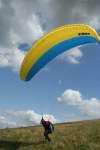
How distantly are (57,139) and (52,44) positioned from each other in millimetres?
8270

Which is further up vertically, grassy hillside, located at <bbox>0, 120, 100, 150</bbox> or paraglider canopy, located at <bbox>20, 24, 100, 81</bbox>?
paraglider canopy, located at <bbox>20, 24, 100, 81</bbox>

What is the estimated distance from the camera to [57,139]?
3347cm

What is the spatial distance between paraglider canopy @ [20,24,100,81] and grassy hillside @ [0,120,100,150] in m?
5.38

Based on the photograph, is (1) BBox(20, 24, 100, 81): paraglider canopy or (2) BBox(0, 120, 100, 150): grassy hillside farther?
(2) BBox(0, 120, 100, 150): grassy hillside

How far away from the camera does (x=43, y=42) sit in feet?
95.5

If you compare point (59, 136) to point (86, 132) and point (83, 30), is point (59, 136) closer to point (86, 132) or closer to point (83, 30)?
point (86, 132)

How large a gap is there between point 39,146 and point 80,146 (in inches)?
121

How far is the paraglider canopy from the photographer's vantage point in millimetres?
29250

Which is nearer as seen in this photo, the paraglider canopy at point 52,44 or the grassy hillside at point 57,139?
the paraglider canopy at point 52,44

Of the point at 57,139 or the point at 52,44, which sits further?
the point at 57,139

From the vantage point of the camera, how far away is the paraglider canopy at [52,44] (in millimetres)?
29250

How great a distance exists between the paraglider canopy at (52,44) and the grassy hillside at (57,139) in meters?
5.38

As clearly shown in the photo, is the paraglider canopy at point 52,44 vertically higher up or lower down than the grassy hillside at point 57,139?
higher up

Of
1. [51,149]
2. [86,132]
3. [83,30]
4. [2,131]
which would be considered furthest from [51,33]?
[2,131]
